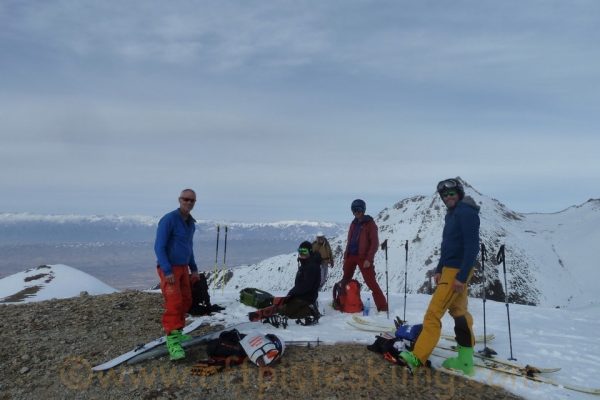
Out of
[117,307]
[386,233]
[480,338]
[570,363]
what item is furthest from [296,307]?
[386,233]

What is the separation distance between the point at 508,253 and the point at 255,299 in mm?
67524

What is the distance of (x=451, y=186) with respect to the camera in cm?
746

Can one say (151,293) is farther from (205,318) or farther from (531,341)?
(531,341)

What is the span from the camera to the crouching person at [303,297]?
10.9 m

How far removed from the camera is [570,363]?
8.52 metres

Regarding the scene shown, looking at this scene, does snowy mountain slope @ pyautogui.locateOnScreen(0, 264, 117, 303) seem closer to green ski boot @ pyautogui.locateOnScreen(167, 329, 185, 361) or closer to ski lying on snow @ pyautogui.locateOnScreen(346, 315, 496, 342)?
ski lying on snow @ pyautogui.locateOnScreen(346, 315, 496, 342)

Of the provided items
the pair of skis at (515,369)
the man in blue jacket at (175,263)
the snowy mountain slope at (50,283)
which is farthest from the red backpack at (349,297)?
the snowy mountain slope at (50,283)

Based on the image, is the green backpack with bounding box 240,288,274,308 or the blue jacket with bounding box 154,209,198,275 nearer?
the blue jacket with bounding box 154,209,198,275

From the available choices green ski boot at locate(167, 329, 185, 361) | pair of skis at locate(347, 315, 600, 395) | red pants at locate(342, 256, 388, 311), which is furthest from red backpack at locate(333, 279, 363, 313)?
green ski boot at locate(167, 329, 185, 361)

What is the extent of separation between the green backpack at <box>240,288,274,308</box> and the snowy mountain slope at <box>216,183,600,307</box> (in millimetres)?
34679

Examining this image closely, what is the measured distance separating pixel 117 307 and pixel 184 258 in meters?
5.14

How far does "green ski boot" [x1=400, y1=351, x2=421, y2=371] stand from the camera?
295 inches

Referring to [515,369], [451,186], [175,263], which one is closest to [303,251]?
[175,263]

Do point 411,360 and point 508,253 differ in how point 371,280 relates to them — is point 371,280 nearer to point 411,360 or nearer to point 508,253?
point 411,360
